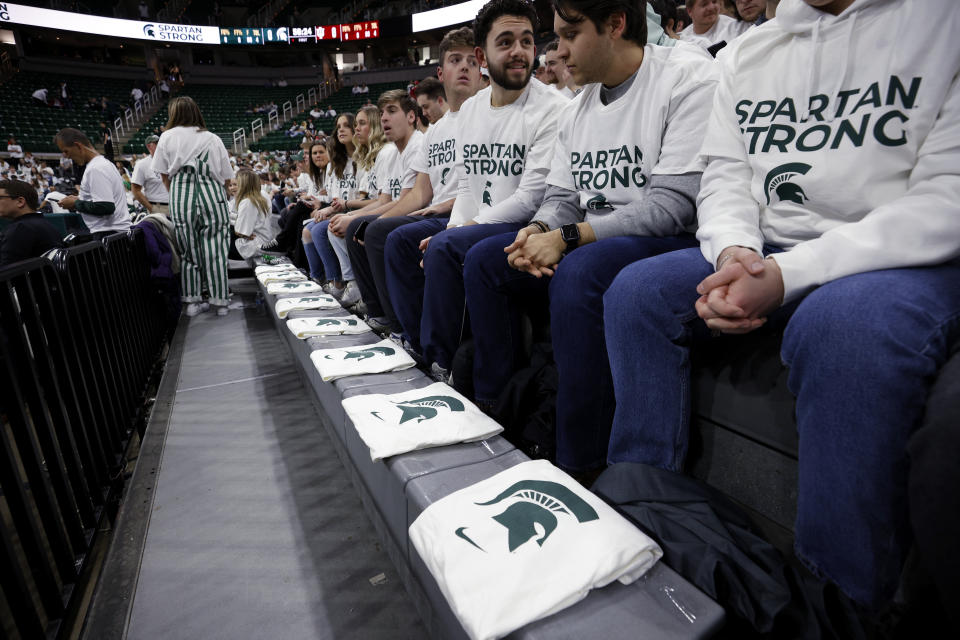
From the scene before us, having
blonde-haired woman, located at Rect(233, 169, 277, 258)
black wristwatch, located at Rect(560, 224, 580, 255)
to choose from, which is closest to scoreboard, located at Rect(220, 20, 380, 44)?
blonde-haired woman, located at Rect(233, 169, 277, 258)

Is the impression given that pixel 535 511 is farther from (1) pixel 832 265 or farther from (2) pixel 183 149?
(2) pixel 183 149

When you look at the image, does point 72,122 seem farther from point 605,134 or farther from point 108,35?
point 605,134

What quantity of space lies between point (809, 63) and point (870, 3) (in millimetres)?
112

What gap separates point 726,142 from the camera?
3.42ft

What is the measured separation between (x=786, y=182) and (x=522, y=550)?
2.66 feet

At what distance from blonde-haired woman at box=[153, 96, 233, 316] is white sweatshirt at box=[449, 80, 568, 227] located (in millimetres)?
2413

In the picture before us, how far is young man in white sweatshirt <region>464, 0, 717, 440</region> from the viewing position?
3.54ft

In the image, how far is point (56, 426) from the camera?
119cm

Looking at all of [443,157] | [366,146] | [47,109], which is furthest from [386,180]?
[47,109]

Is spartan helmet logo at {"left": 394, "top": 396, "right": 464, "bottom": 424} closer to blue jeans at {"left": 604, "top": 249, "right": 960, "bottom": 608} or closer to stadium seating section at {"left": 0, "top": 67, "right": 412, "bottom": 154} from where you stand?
blue jeans at {"left": 604, "top": 249, "right": 960, "bottom": 608}

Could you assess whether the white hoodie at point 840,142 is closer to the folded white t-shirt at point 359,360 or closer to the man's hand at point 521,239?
the man's hand at point 521,239

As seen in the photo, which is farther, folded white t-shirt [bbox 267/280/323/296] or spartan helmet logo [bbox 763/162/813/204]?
folded white t-shirt [bbox 267/280/323/296]

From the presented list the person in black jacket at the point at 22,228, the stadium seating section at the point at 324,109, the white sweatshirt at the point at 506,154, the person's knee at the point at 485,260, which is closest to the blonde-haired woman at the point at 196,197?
the person in black jacket at the point at 22,228

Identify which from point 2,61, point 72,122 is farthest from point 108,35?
point 72,122
